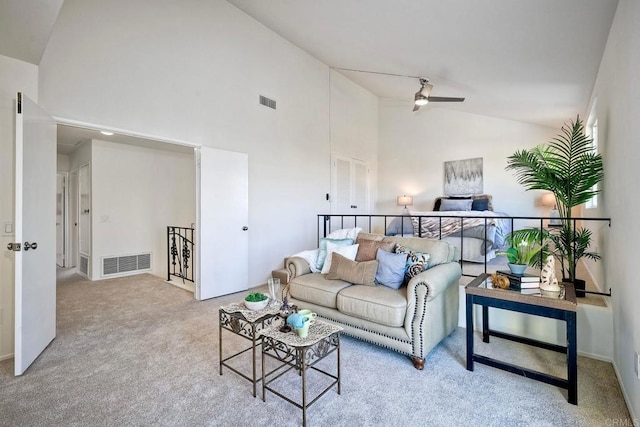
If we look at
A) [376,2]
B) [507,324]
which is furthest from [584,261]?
[376,2]

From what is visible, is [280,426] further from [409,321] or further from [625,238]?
[625,238]

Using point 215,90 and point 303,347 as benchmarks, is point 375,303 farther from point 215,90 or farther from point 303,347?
point 215,90

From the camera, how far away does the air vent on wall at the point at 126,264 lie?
203 inches

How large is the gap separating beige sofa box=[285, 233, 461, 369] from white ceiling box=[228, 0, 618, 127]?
83.6 inches

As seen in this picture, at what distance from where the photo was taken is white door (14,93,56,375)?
218cm

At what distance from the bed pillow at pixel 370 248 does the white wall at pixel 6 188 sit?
9.82 feet

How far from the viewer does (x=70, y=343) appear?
2699 millimetres

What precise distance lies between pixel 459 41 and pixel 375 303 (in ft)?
10.0

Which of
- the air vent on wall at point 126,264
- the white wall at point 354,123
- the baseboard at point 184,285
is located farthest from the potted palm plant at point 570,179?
the air vent on wall at point 126,264

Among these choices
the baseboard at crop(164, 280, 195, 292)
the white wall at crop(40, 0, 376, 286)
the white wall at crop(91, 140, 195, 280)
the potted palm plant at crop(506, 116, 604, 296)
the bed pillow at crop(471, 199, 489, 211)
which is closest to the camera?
the potted palm plant at crop(506, 116, 604, 296)

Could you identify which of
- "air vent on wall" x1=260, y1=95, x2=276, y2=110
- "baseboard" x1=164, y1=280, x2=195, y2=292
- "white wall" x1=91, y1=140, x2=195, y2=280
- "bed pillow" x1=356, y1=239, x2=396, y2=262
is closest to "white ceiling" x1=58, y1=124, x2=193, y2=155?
"white wall" x1=91, y1=140, x2=195, y2=280

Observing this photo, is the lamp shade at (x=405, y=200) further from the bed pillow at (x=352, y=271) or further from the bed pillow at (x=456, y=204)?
the bed pillow at (x=352, y=271)

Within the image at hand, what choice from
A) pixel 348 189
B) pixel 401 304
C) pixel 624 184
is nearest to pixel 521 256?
pixel 624 184

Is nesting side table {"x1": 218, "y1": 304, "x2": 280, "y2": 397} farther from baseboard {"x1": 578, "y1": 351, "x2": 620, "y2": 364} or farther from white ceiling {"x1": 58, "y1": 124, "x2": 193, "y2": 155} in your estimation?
white ceiling {"x1": 58, "y1": 124, "x2": 193, "y2": 155}
